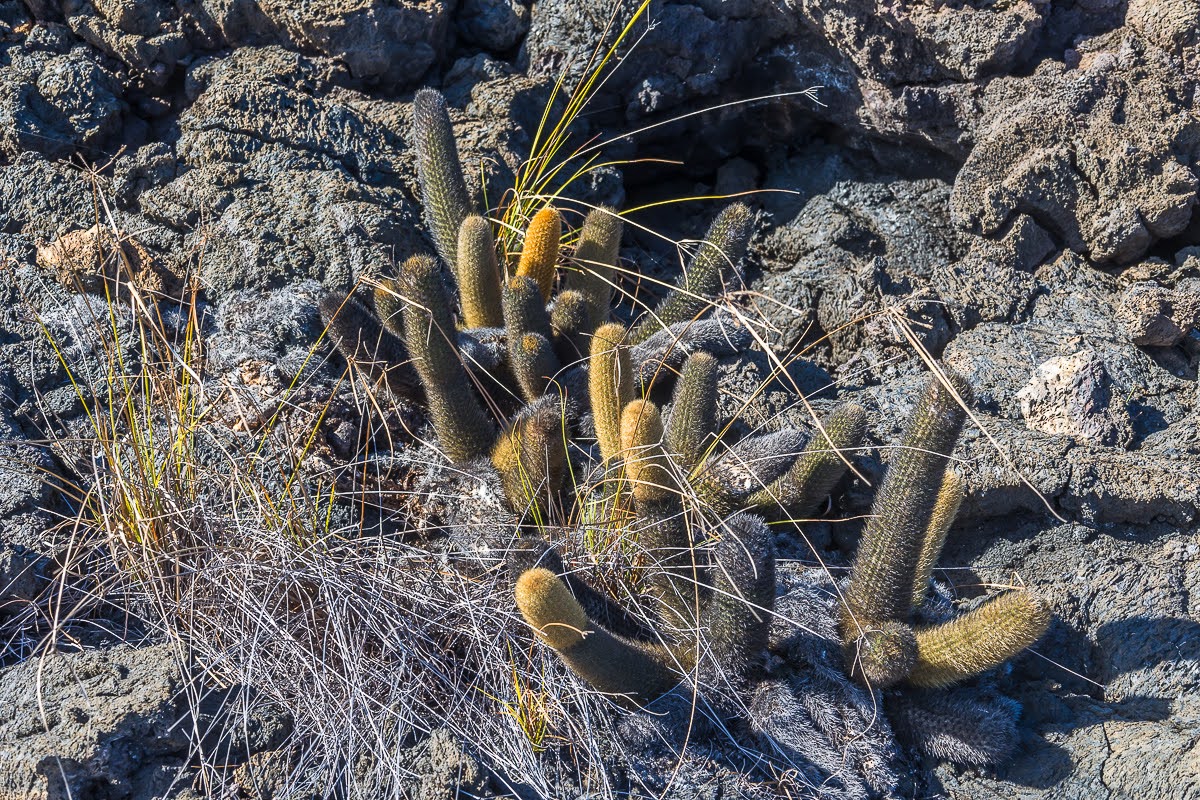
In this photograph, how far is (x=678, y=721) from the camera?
2.48 m

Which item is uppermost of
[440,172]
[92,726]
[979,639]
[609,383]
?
[440,172]

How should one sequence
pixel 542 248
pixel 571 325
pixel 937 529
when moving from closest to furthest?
pixel 937 529 < pixel 571 325 < pixel 542 248

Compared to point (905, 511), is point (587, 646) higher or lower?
lower

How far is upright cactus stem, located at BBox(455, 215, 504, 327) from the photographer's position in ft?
10.2

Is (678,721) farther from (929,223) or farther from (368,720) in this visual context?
(929,223)

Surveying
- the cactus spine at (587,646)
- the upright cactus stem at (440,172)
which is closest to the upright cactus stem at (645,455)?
the cactus spine at (587,646)

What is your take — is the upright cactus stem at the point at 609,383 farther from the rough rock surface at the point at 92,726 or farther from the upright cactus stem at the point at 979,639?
the rough rock surface at the point at 92,726

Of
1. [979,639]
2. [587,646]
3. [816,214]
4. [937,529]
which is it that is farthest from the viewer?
[816,214]

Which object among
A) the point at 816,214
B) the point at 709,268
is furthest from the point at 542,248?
the point at 816,214

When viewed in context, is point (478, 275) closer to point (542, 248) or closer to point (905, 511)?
point (542, 248)

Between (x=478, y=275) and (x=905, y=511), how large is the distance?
140 cm

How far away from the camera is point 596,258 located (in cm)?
342

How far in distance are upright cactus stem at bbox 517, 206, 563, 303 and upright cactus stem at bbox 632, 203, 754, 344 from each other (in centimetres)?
35

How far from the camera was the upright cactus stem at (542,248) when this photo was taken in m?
3.23
